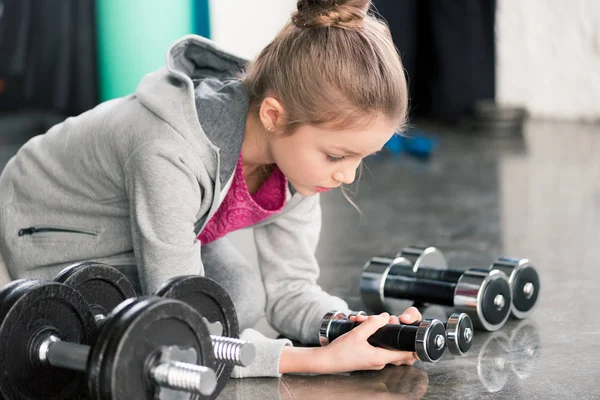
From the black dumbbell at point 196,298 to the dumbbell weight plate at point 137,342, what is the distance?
60 millimetres

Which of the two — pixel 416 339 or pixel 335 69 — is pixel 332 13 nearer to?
pixel 335 69

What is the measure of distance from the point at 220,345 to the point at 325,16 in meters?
0.48

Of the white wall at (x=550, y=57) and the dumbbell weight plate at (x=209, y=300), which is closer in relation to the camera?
the dumbbell weight plate at (x=209, y=300)

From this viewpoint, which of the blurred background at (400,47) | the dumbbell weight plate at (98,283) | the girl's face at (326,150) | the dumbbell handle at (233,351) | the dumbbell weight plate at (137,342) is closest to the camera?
the dumbbell weight plate at (137,342)

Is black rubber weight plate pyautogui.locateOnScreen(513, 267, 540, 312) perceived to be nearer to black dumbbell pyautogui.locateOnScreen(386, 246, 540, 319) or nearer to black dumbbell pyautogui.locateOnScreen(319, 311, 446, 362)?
black dumbbell pyautogui.locateOnScreen(386, 246, 540, 319)

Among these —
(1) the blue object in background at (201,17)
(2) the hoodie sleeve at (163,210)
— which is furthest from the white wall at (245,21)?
(2) the hoodie sleeve at (163,210)

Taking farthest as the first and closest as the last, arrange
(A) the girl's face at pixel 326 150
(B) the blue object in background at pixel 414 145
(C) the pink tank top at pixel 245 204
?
1. (B) the blue object in background at pixel 414 145
2. (C) the pink tank top at pixel 245 204
3. (A) the girl's face at pixel 326 150

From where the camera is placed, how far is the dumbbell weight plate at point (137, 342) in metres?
0.90

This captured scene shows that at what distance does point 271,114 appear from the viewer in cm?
127

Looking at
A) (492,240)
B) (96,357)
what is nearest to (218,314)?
(96,357)

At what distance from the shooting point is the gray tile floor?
3.99 feet

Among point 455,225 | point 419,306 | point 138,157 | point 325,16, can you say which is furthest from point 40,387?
point 455,225

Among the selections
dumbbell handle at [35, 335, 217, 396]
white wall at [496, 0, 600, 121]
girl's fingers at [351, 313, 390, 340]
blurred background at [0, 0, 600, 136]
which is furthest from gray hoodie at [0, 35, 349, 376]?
white wall at [496, 0, 600, 121]

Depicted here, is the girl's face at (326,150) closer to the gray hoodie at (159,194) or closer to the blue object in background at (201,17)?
the gray hoodie at (159,194)
